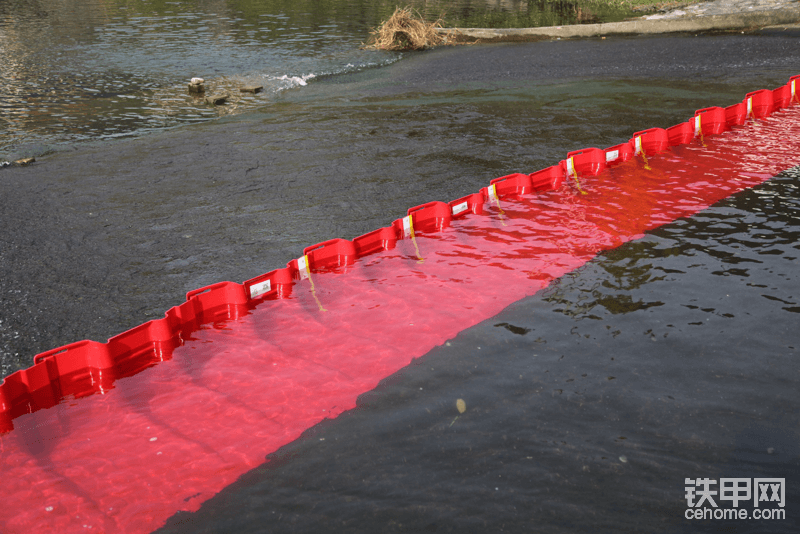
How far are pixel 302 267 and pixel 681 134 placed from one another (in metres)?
7.48

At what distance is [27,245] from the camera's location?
23.7 ft

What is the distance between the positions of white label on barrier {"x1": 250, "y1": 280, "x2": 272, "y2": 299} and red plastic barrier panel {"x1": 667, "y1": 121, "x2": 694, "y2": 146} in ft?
25.0

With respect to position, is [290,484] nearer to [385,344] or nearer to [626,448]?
[385,344]

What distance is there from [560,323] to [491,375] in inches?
40.7

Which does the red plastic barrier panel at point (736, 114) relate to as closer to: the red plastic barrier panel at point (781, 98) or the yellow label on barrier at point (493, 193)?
the red plastic barrier panel at point (781, 98)

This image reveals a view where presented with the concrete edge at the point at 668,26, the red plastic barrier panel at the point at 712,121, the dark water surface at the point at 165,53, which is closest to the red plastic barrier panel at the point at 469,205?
the red plastic barrier panel at the point at 712,121

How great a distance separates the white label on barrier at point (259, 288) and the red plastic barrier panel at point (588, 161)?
528 cm

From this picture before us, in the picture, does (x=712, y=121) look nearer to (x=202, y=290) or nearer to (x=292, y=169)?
(x=292, y=169)

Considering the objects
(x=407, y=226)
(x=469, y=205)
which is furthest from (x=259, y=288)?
(x=469, y=205)

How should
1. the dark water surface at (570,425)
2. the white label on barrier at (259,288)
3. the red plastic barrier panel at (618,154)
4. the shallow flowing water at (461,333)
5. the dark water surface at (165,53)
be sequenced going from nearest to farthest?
the dark water surface at (570,425)
the shallow flowing water at (461,333)
the white label on barrier at (259,288)
the red plastic barrier panel at (618,154)
the dark water surface at (165,53)

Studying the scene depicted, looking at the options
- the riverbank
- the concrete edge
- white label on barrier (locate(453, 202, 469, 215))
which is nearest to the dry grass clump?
the riverbank

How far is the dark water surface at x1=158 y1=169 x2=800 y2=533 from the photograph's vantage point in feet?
12.0

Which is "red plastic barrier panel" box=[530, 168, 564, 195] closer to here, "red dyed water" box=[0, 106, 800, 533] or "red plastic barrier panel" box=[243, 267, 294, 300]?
"red dyed water" box=[0, 106, 800, 533]

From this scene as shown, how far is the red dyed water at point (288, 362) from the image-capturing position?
156 inches
